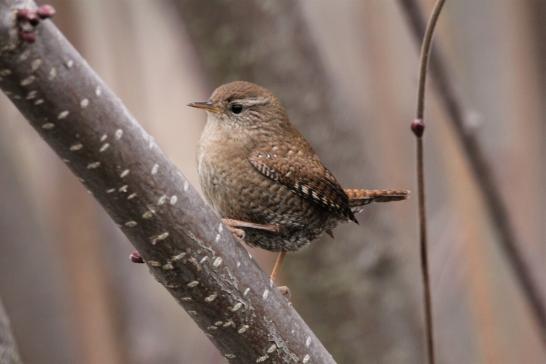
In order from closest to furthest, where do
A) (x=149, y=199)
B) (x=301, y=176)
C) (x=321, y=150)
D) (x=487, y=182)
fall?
(x=149, y=199) → (x=301, y=176) → (x=487, y=182) → (x=321, y=150)

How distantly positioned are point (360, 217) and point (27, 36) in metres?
2.42

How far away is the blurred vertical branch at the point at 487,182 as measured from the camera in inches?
94.8

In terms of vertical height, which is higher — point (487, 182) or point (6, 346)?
point (6, 346)

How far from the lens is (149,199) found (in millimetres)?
1340

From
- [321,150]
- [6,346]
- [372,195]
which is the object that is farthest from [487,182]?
[6,346]

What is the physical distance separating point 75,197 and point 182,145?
2.52 metres

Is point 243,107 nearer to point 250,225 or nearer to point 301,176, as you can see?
point 301,176

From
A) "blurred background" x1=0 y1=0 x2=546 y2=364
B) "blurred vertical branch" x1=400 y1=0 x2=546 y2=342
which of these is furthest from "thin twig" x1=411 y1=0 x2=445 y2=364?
"blurred background" x1=0 y1=0 x2=546 y2=364

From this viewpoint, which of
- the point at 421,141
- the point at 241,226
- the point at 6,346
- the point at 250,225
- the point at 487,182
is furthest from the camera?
the point at 487,182

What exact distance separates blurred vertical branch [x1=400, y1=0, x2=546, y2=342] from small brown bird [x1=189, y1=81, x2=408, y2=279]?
0.91 ft

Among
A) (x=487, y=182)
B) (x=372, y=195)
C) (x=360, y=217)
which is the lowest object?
(x=360, y=217)

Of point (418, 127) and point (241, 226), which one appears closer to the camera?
point (418, 127)

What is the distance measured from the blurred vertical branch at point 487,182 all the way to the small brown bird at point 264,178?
Result: 0.91ft

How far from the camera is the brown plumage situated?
2139 mm
